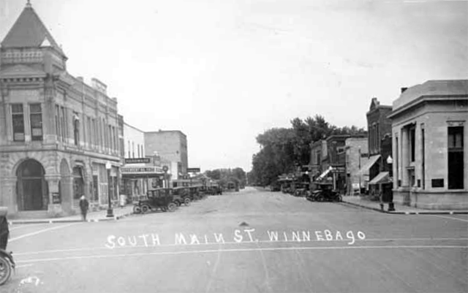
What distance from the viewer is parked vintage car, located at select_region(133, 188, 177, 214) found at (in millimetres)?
24938

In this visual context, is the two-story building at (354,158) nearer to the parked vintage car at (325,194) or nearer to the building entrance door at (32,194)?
the parked vintage car at (325,194)

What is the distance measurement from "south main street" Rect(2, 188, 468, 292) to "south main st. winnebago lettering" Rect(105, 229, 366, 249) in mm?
28

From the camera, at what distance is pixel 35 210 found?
21.4 metres

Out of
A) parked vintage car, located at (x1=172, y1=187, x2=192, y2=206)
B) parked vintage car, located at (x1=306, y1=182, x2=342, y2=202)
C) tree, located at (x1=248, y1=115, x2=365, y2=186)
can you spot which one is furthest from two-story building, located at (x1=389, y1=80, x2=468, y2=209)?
tree, located at (x1=248, y1=115, x2=365, y2=186)

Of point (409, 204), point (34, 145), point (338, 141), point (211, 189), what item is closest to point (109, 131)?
point (34, 145)

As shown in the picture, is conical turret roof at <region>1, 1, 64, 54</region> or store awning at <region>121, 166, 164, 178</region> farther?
store awning at <region>121, 166, 164, 178</region>

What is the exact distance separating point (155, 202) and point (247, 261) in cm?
1762

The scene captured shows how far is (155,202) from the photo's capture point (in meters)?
25.9

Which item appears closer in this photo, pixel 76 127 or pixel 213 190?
pixel 76 127

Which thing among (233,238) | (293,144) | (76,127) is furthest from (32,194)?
(293,144)

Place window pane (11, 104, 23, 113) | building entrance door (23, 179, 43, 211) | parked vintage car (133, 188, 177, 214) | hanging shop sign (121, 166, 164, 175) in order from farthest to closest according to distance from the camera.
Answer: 1. parked vintage car (133, 188, 177, 214)
2. hanging shop sign (121, 166, 164, 175)
3. building entrance door (23, 179, 43, 211)
4. window pane (11, 104, 23, 113)

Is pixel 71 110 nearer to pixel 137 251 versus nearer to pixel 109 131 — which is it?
pixel 109 131

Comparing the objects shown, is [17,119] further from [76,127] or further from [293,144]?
[293,144]

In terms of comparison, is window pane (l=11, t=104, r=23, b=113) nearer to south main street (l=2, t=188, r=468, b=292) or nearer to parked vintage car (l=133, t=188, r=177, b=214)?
parked vintage car (l=133, t=188, r=177, b=214)
